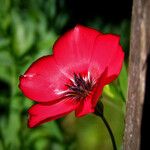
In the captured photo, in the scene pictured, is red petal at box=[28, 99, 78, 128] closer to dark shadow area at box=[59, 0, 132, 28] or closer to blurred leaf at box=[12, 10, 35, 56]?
blurred leaf at box=[12, 10, 35, 56]

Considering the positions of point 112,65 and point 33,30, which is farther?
point 33,30

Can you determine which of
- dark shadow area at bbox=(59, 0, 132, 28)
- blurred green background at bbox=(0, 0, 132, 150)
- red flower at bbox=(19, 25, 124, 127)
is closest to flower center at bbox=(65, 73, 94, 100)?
red flower at bbox=(19, 25, 124, 127)

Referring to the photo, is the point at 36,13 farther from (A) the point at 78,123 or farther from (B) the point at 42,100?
(B) the point at 42,100

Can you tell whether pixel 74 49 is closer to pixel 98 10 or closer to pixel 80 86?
pixel 80 86

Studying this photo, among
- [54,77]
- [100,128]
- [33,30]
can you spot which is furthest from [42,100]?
[100,128]

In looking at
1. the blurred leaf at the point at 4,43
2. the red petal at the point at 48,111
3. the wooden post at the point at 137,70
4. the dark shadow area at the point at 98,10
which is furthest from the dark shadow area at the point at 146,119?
the dark shadow area at the point at 98,10

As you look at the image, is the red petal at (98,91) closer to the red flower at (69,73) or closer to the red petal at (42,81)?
the red flower at (69,73)
